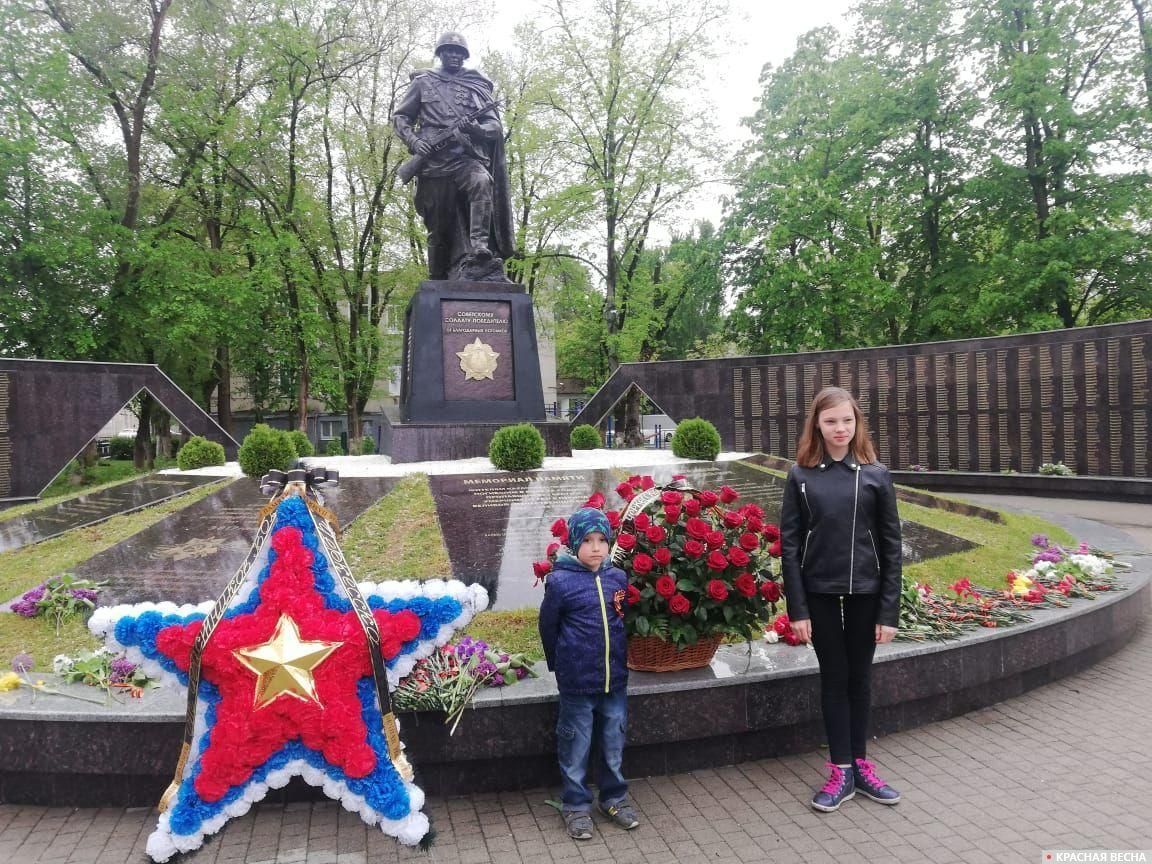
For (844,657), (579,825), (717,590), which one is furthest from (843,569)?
(579,825)

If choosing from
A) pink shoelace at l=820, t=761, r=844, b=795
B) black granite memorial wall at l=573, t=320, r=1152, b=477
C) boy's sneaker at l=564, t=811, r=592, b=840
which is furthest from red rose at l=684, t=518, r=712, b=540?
black granite memorial wall at l=573, t=320, r=1152, b=477

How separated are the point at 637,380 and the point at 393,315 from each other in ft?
45.2

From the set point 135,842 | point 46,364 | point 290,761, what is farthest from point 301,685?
point 46,364

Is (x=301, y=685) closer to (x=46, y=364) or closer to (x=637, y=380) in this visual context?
(x=46, y=364)

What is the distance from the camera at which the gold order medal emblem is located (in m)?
10.6

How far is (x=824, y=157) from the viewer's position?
20.9 m

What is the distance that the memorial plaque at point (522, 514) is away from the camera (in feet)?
17.6

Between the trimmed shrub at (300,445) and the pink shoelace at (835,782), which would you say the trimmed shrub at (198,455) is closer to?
the trimmed shrub at (300,445)

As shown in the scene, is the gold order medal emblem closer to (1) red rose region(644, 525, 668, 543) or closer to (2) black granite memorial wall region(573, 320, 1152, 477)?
(2) black granite memorial wall region(573, 320, 1152, 477)

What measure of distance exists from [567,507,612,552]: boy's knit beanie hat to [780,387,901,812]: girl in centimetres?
79

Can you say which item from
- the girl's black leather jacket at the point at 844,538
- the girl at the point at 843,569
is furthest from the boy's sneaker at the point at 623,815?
the girl's black leather jacket at the point at 844,538

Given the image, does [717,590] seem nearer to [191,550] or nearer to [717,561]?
[717,561]

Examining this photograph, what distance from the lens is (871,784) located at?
3184mm

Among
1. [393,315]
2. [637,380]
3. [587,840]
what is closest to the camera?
[587,840]
